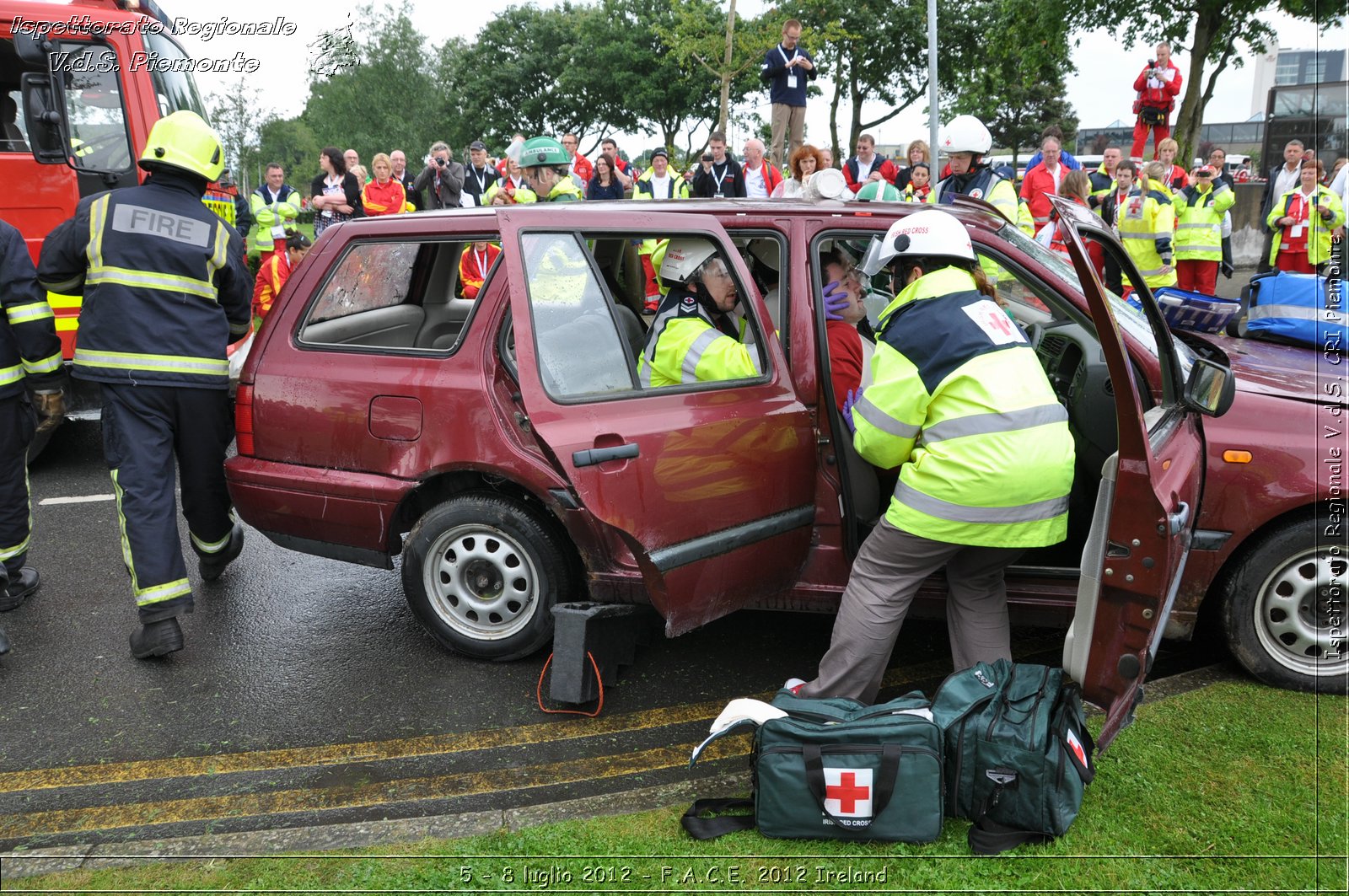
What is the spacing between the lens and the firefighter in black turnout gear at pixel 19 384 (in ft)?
13.5

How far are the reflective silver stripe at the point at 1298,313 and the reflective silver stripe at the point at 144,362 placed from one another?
15.0ft

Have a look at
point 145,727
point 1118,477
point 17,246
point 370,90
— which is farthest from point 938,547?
point 370,90

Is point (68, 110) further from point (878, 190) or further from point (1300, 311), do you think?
point (1300, 311)

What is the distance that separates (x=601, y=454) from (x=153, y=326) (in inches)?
83.7

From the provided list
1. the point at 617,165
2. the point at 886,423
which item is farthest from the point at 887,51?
the point at 886,423

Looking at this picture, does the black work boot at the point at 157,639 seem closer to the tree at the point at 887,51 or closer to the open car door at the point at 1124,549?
the open car door at the point at 1124,549

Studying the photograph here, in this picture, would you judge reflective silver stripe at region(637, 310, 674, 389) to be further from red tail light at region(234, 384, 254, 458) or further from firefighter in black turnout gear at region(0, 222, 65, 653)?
firefighter in black turnout gear at region(0, 222, 65, 653)

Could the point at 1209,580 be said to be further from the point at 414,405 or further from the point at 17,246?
the point at 17,246

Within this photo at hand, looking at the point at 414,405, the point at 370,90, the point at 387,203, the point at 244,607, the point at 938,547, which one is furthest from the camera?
the point at 370,90

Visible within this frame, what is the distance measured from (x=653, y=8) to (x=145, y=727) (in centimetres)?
4647

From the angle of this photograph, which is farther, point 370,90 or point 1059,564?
point 370,90

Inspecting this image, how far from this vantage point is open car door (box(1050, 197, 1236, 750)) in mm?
2727

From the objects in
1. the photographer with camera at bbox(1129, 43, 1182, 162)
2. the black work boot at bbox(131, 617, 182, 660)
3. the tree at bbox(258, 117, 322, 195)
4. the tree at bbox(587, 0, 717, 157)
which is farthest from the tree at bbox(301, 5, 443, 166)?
the black work boot at bbox(131, 617, 182, 660)

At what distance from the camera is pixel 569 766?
3312mm
